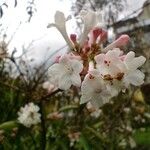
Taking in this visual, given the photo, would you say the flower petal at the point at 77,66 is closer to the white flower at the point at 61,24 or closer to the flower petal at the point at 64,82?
the flower petal at the point at 64,82

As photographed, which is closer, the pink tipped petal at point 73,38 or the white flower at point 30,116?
the pink tipped petal at point 73,38

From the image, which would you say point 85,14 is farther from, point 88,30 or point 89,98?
point 89,98

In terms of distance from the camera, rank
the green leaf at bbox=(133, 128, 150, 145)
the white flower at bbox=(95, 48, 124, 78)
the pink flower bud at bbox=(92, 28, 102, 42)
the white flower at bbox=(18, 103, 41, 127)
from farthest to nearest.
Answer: the green leaf at bbox=(133, 128, 150, 145) → the white flower at bbox=(18, 103, 41, 127) → the pink flower bud at bbox=(92, 28, 102, 42) → the white flower at bbox=(95, 48, 124, 78)

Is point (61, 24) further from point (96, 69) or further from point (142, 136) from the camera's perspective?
point (142, 136)

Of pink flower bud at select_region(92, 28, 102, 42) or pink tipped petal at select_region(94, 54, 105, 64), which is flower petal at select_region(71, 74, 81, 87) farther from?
pink flower bud at select_region(92, 28, 102, 42)

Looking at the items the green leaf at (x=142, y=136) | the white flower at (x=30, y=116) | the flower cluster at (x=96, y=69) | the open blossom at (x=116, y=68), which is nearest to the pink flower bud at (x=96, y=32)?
the flower cluster at (x=96, y=69)

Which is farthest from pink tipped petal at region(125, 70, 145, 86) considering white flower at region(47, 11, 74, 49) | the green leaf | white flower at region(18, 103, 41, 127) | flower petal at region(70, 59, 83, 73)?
the green leaf

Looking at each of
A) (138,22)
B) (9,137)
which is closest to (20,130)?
(9,137)

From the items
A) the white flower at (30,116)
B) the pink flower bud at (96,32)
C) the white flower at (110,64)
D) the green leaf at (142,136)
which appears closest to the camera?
the white flower at (110,64)
